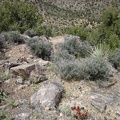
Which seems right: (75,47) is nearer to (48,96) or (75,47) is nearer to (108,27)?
(48,96)

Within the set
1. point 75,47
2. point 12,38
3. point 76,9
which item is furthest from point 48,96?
point 76,9

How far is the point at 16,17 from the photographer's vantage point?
66.8 feet

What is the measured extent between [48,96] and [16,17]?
1653 centimetres

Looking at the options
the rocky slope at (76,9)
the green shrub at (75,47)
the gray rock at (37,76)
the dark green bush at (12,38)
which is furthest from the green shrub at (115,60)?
the rocky slope at (76,9)

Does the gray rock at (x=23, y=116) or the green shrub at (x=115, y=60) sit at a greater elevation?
the gray rock at (x=23, y=116)

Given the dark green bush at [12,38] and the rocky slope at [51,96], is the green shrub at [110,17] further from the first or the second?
the rocky slope at [51,96]

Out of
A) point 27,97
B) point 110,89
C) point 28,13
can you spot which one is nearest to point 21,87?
point 27,97

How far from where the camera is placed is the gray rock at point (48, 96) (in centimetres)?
508

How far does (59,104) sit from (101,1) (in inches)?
2835

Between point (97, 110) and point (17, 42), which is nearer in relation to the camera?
point (97, 110)

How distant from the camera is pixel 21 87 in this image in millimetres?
6020

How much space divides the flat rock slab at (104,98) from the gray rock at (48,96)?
96cm

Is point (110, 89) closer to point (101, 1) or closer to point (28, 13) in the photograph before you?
point (28, 13)

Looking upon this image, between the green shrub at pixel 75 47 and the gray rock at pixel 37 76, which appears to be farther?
the green shrub at pixel 75 47
